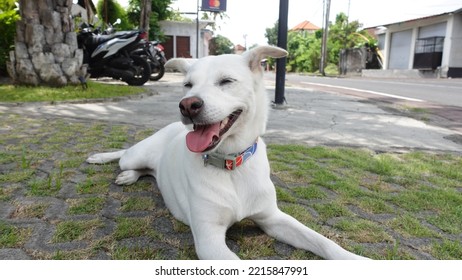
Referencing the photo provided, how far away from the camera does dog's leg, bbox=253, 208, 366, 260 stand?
202 centimetres

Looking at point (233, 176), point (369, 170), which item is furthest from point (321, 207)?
point (369, 170)

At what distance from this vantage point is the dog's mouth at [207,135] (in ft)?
6.52

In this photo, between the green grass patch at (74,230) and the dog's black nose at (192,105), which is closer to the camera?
the dog's black nose at (192,105)

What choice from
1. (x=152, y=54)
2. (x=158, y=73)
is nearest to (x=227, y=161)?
(x=152, y=54)

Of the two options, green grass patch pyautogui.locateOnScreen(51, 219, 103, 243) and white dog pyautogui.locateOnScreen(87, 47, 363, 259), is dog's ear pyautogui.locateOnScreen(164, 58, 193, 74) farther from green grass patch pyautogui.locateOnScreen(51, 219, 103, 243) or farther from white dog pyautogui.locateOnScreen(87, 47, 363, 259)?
green grass patch pyautogui.locateOnScreen(51, 219, 103, 243)

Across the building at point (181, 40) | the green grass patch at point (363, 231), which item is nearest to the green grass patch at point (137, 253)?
the green grass patch at point (363, 231)

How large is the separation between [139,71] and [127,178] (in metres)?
8.28

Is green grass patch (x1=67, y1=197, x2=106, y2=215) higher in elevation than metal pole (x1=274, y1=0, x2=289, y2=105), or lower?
lower

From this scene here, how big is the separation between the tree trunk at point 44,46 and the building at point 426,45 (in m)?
24.3

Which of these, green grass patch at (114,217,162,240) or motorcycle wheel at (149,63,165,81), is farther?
motorcycle wheel at (149,63,165,81)

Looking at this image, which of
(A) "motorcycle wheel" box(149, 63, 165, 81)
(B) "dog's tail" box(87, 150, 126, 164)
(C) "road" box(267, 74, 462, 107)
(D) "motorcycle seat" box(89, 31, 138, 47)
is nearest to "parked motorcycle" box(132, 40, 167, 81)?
(A) "motorcycle wheel" box(149, 63, 165, 81)

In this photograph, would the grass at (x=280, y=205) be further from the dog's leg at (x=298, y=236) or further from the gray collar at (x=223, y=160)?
the gray collar at (x=223, y=160)

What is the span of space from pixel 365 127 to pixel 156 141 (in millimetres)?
4079

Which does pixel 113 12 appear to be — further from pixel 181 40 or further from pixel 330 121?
pixel 330 121
